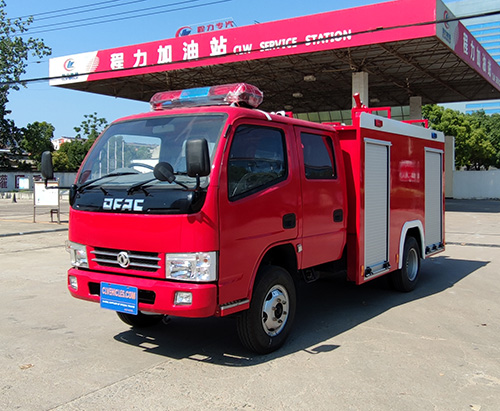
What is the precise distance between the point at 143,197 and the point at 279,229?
55.0 inches

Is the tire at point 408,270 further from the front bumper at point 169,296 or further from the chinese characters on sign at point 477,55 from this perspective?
the chinese characters on sign at point 477,55

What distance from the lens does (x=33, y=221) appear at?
65.4 feet

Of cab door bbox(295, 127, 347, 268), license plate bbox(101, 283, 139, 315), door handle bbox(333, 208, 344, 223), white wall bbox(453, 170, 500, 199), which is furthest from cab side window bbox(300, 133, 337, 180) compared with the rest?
white wall bbox(453, 170, 500, 199)

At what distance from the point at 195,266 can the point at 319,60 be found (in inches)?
807

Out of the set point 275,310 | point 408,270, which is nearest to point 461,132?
point 408,270

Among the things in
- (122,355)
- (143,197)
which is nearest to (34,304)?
(122,355)

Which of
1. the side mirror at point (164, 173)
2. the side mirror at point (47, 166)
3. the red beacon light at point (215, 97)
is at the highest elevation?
the red beacon light at point (215, 97)

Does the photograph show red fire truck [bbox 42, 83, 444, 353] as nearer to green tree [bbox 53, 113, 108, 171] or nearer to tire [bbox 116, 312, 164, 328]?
tire [bbox 116, 312, 164, 328]

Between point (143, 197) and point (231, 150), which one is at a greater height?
point (231, 150)

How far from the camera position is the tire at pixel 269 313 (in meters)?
4.77

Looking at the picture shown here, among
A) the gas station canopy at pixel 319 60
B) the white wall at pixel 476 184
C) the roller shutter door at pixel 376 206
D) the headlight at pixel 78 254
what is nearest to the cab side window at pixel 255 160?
the headlight at pixel 78 254

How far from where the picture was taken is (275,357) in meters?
4.94

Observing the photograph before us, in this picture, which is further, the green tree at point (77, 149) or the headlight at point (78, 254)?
the green tree at point (77, 149)

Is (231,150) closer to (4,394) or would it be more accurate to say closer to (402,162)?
(4,394)
